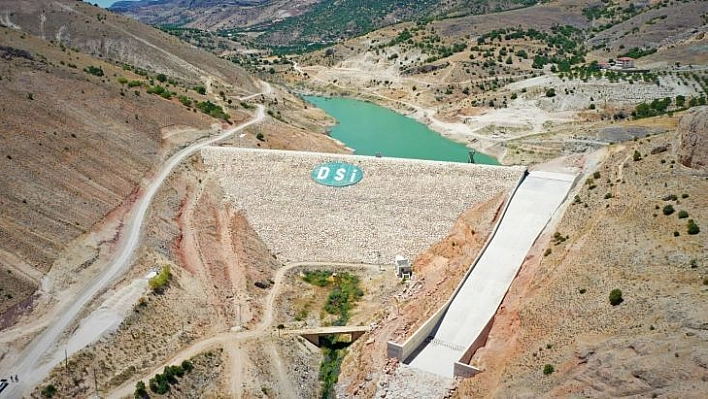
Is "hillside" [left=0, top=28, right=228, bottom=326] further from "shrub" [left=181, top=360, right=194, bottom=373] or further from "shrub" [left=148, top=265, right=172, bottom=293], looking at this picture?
"shrub" [left=181, top=360, right=194, bottom=373]

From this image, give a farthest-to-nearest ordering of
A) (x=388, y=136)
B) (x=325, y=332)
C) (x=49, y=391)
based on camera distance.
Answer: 1. (x=388, y=136)
2. (x=325, y=332)
3. (x=49, y=391)

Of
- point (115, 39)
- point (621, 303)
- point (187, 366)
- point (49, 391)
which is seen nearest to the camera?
point (621, 303)

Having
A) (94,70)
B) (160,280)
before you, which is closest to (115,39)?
(94,70)

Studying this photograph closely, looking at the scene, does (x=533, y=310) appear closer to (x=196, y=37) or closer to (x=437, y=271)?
(x=437, y=271)

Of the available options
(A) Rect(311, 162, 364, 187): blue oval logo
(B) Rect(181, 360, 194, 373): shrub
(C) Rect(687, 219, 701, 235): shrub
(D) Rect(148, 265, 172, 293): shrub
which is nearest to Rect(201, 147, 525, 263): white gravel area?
(A) Rect(311, 162, 364, 187): blue oval logo

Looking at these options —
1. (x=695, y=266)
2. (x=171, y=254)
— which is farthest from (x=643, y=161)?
(x=171, y=254)

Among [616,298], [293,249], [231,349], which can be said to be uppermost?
[293,249]

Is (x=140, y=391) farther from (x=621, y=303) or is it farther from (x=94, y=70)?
(x=94, y=70)
